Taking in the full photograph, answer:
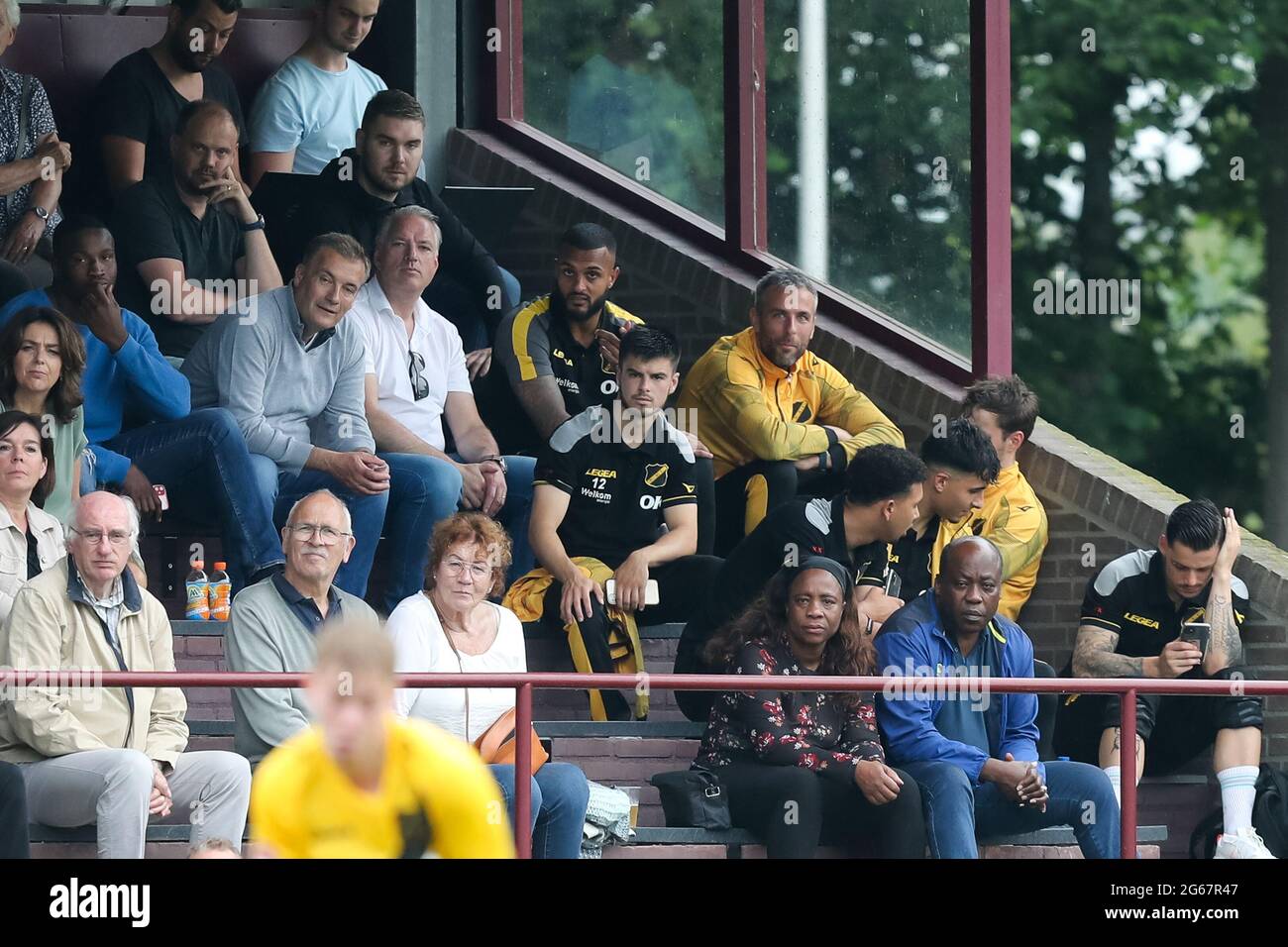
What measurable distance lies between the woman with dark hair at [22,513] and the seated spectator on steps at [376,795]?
3.00m

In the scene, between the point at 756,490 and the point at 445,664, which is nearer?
the point at 445,664

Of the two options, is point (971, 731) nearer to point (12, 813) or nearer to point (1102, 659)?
point (1102, 659)

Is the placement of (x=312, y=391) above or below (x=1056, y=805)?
above

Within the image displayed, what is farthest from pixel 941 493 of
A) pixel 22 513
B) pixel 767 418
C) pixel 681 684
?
pixel 22 513

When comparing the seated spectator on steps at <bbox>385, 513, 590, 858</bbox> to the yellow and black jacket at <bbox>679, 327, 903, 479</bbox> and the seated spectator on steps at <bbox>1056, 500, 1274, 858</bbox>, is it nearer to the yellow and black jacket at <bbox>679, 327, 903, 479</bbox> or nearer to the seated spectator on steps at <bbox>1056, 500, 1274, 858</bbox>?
the yellow and black jacket at <bbox>679, 327, 903, 479</bbox>

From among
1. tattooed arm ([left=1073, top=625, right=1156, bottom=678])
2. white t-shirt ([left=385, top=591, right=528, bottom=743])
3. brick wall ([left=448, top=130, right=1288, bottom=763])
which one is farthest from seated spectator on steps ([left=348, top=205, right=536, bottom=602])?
tattooed arm ([left=1073, top=625, right=1156, bottom=678])

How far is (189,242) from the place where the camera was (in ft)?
34.0

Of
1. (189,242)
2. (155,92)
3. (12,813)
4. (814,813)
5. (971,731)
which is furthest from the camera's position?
(155,92)

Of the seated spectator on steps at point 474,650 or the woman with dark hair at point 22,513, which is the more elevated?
the woman with dark hair at point 22,513

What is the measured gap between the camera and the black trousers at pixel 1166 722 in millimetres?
8688

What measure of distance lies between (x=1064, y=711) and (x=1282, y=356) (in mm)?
10404

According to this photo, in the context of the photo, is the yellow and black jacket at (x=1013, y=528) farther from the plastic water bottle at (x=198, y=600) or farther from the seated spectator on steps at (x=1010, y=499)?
the plastic water bottle at (x=198, y=600)

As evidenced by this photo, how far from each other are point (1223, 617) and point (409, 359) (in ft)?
11.0

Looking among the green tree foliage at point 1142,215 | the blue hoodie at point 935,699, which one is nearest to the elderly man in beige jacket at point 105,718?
the blue hoodie at point 935,699
